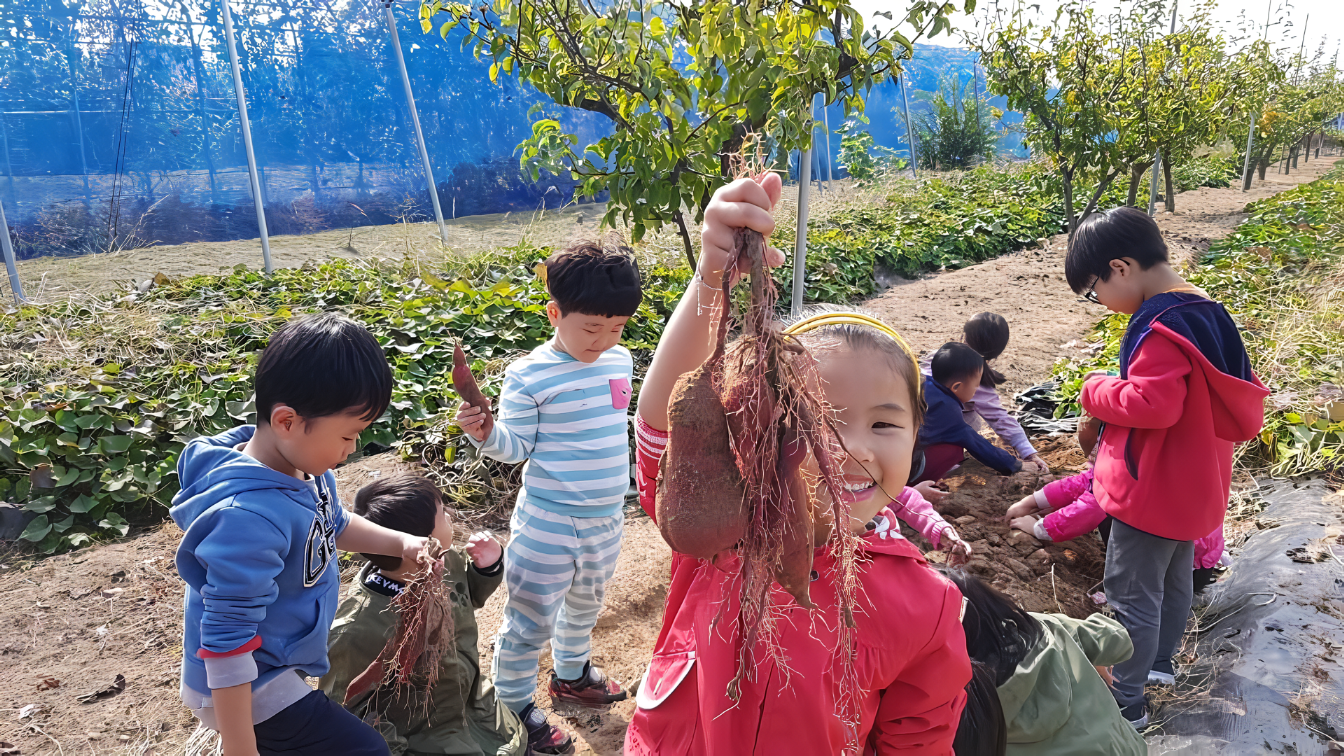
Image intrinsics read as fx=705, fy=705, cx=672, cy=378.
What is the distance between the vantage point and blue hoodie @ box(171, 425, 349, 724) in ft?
4.52

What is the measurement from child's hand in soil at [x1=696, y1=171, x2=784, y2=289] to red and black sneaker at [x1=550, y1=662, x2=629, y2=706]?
2.18 m

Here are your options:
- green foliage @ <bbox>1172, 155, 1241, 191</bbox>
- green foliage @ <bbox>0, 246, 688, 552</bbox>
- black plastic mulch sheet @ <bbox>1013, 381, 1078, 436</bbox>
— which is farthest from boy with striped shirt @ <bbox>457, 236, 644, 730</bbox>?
green foliage @ <bbox>1172, 155, 1241, 191</bbox>

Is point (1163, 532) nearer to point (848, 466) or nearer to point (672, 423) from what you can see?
point (848, 466)

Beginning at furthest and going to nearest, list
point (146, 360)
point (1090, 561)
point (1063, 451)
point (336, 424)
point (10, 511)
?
1. point (146, 360)
2. point (1063, 451)
3. point (10, 511)
4. point (1090, 561)
5. point (336, 424)

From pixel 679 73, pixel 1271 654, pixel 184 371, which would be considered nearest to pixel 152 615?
pixel 184 371

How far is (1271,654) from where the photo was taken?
7.98 ft

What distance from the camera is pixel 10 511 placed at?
3.95 meters

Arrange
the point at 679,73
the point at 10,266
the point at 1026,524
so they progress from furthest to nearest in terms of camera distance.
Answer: the point at 10,266 < the point at 1026,524 < the point at 679,73

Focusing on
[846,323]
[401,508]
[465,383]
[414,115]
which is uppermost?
[414,115]

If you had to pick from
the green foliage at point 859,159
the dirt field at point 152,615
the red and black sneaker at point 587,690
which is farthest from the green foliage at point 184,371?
the green foliage at point 859,159

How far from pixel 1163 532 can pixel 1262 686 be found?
0.61 m

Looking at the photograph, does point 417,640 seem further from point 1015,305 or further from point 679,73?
point 1015,305

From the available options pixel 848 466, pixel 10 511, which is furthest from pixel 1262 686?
pixel 10 511

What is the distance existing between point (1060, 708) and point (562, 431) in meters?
1.59
